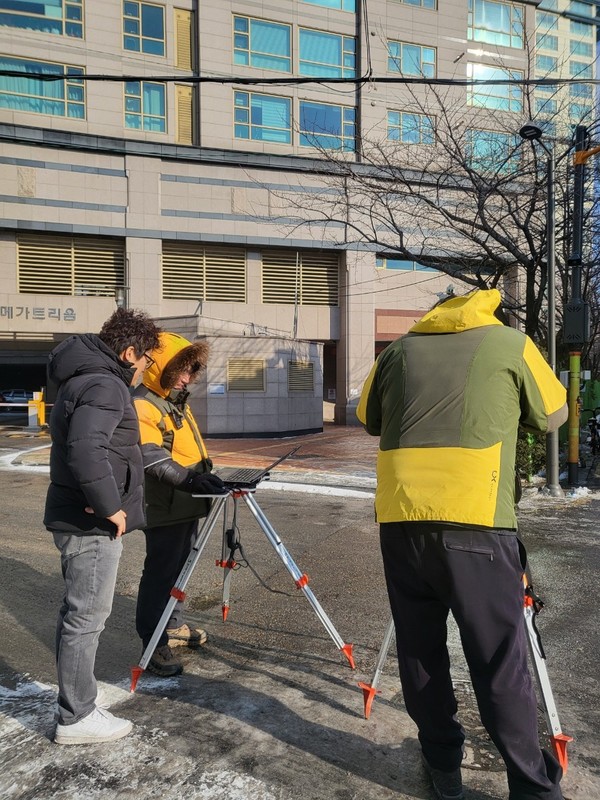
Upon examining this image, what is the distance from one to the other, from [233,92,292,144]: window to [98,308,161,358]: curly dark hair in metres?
25.0

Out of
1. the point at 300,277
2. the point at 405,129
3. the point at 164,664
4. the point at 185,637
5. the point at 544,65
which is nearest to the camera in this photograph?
the point at 164,664

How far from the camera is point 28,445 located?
57.2 ft

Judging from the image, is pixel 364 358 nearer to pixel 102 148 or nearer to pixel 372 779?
pixel 102 148

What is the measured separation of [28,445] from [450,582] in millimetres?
17097

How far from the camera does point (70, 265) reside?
25141 millimetres

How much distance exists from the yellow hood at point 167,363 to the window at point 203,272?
22.8 m

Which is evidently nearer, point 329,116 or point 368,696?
point 368,696

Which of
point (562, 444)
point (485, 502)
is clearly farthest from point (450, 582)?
point (562, 444)

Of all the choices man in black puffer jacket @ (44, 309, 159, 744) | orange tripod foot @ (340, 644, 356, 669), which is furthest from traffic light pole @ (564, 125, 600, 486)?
man in black puffer jacket @ (44, 309, 159, 744)

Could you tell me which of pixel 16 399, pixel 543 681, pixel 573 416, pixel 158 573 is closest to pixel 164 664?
pixel 158 573

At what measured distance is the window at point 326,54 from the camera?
2656 centimetres

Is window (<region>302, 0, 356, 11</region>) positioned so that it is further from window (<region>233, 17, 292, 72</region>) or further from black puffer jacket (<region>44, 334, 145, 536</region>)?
black puffer jacket (<region>44, 334, 145, 536</region>)

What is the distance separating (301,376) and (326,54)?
1476cm

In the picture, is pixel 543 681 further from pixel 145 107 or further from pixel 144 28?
pixel 144 28
